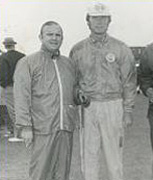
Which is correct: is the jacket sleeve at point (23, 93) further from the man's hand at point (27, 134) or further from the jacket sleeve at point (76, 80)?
the jacket sleeve at point (76, 80)

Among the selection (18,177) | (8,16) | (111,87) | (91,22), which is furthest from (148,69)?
(8,16)

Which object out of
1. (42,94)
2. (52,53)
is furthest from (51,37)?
(42,94)

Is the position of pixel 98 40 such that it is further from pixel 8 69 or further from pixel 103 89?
pixel 8 69

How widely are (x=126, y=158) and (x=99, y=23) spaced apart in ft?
8.19

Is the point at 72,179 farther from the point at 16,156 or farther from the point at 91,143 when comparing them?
the point at 16,156

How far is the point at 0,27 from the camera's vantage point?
943cm

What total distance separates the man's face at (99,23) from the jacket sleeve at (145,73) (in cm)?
44

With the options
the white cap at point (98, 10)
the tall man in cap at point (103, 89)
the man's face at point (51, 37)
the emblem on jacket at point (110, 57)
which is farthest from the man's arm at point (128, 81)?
the man's face at point (51, 37)

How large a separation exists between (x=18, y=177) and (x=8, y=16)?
4.77 metres

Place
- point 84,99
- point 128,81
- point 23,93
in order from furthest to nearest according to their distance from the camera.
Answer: point 128,81 → point 84,99 → point 23,93

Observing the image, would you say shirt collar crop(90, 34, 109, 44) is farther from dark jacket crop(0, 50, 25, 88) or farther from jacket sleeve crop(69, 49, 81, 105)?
dark jacket crop(0, 50, 25, 88)

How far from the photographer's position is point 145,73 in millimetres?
4383

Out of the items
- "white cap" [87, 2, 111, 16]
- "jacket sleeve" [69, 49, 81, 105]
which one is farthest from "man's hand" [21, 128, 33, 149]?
"white cap" [87, 2, 111, 16]

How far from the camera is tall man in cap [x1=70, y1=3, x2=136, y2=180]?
4309 mm
